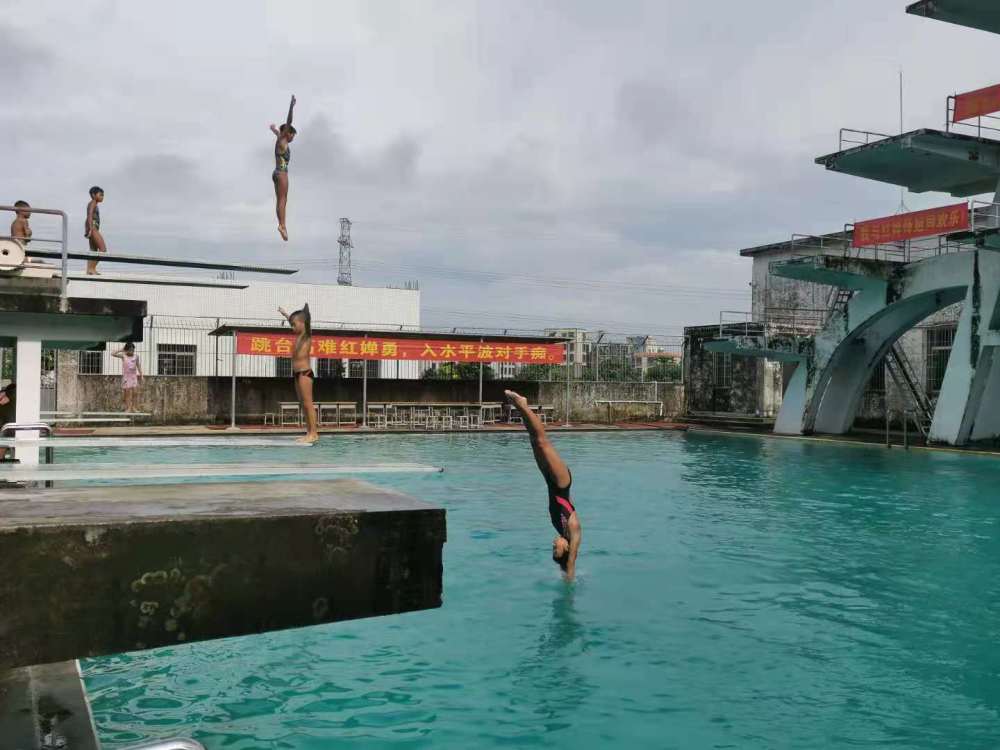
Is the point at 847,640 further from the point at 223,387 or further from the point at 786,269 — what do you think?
the point at 223,387

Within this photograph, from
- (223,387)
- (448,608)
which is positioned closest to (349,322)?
(223,387)

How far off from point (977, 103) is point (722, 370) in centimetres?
1519

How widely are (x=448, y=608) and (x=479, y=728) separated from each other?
2.84 m

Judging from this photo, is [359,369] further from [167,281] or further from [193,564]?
[193,564]

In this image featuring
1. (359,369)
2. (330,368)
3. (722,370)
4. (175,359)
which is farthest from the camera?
(722,370)

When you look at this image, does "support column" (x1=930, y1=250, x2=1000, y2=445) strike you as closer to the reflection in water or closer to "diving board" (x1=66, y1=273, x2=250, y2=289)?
the reflection in water

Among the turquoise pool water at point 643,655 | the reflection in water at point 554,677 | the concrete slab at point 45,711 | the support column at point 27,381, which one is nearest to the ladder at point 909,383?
the turquoise pool water at point 643,655

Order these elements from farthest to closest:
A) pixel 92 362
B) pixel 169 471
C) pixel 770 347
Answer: pixel 92 362, pixel 770 347, pixel 169 471

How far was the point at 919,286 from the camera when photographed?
24.8 m

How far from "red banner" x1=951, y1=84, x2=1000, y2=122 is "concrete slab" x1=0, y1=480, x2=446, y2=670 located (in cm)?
2372

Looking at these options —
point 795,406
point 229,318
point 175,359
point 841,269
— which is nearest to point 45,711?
point 841,269

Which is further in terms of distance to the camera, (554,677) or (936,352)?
(936,352)

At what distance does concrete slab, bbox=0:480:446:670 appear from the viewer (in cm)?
264

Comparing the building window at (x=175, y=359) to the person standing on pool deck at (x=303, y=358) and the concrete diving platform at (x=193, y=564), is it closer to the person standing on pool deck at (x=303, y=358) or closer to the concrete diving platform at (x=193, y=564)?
the person standing on pool deck at (x=303, y=358)
